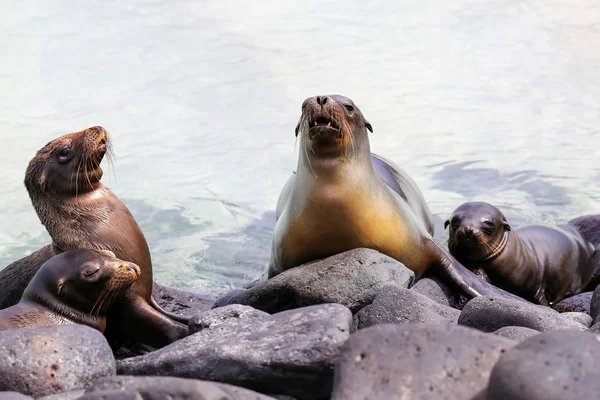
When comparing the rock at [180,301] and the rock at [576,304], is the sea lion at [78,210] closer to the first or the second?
the rock at [180,301]

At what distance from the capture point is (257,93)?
16406 mm

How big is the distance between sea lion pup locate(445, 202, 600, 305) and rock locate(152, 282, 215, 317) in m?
2.11

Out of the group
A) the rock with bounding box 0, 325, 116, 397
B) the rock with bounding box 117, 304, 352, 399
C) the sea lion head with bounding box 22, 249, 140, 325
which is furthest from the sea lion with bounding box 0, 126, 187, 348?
the rock with bounding box 117, 304, 352, 399

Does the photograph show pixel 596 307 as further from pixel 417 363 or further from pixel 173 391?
pixel 173 391

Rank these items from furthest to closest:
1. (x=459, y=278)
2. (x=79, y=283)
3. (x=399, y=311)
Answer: (x=459, y=278)
(x=79, y=283)
(x=399, y=311)

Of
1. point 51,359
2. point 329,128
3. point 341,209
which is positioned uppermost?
point 329,128

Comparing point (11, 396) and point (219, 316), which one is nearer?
point (11, 396)

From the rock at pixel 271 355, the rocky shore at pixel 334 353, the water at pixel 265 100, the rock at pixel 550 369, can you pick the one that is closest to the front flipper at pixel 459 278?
the rocky shore at pixel 334 353

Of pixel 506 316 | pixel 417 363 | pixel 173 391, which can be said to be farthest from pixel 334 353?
pixel 506 316

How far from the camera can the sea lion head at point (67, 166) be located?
6234 millimetres

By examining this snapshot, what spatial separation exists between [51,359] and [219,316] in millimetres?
878

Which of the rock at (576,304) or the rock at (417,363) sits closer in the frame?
the rock at (417,363)

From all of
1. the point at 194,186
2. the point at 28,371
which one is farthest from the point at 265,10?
the point at 28,371

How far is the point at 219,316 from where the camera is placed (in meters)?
4.88
